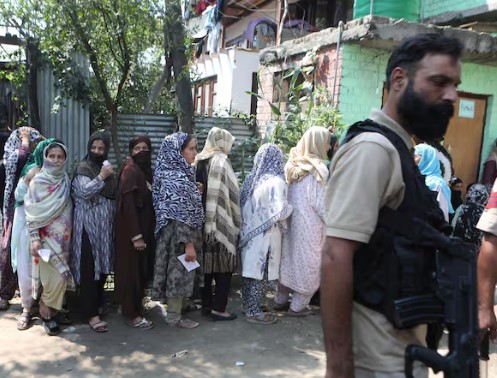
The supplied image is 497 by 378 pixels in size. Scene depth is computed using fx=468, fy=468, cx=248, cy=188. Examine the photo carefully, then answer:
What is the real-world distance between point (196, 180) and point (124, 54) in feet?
6.87

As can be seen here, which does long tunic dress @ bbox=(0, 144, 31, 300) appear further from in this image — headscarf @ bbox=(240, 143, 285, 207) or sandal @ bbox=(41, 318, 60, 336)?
headscarf @ bbox=(240, 143, 285, 207)

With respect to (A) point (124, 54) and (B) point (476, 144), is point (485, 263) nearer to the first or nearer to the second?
(A) point (124, 54)

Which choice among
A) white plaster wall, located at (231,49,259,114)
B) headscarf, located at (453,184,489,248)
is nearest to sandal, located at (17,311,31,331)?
headscarf, located at (453,184,489,248)

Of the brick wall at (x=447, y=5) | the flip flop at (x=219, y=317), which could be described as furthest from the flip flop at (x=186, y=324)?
the brick wall at (x=447, y=5)

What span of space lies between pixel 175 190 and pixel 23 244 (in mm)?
1380

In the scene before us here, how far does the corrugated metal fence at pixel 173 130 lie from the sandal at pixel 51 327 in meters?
3.34

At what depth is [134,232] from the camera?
3924 millimetres

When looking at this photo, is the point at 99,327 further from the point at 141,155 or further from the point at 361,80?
the point at 361,80

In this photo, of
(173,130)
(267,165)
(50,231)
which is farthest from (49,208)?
(173,130)

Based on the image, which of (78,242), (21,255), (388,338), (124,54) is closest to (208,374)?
(78,242)

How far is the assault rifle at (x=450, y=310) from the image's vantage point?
1.40 metres

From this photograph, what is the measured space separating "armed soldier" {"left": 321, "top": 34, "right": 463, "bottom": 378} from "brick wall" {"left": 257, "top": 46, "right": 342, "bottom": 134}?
4838 mm

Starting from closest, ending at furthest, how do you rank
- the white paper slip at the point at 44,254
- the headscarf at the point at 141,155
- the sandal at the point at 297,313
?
the white paper slip at the point at 44,254, the headscarf at the point at 141,155, the sandal at the point at 297,313

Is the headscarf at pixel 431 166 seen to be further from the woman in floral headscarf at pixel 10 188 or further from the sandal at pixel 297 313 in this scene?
the woman in floral headscarf at pixel 10 188
